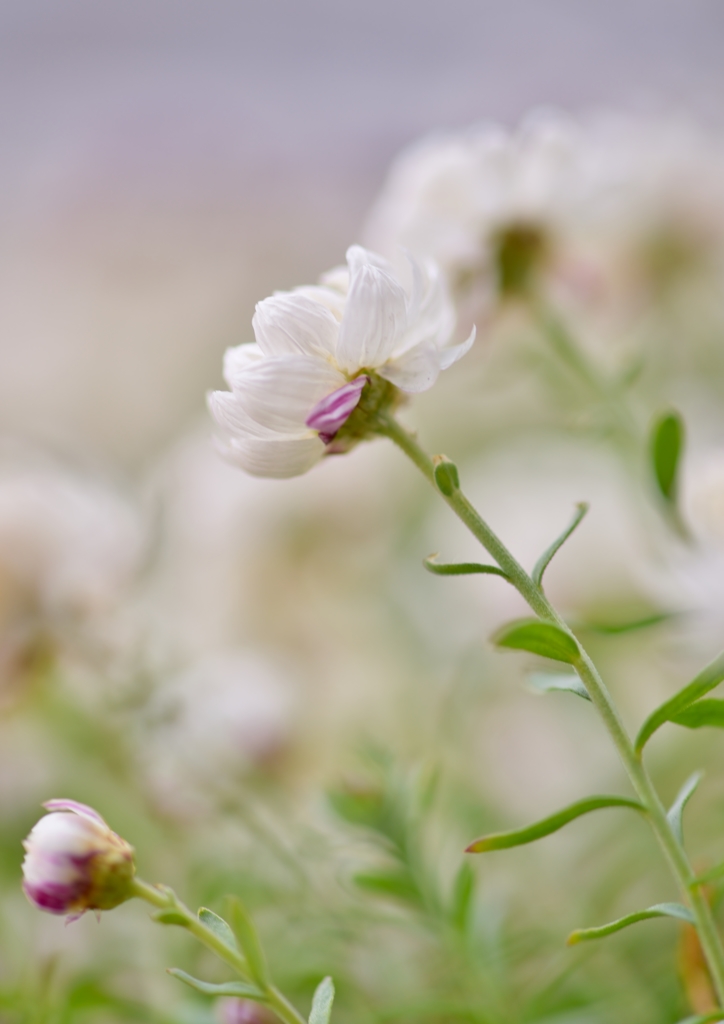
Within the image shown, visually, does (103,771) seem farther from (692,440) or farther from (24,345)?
(24,345)

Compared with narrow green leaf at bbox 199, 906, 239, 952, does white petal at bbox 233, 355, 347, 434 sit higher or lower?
higher

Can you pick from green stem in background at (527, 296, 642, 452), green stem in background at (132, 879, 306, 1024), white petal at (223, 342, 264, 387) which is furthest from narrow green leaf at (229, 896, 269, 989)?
green stem in background at (527, 296, 642, 452)

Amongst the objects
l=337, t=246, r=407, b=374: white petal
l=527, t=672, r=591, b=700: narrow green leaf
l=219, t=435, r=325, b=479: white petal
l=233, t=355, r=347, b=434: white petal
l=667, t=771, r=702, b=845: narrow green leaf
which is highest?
l=337, t=246, r=407, b=374: white petal

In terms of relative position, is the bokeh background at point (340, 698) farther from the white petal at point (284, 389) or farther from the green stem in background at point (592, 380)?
the white petal at point (284, 389)

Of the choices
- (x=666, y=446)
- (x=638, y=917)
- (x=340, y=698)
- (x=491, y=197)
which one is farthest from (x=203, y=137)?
(x=638, y=917)

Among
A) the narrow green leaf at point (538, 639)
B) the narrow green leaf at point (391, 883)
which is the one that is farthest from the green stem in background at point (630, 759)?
the narrow green leaf at point (391, 883)

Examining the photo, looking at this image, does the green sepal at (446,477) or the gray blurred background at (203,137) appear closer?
the green sepal at (446,477)

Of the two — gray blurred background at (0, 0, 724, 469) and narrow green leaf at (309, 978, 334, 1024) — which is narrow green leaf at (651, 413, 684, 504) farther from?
gray blurred background at (0, 0, 724, 469)
